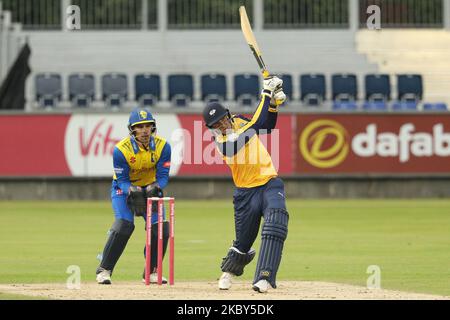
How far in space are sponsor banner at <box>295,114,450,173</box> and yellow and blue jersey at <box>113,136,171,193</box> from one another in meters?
16.6

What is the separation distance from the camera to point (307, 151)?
107 ft

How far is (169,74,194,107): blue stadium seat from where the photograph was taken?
3569 cm

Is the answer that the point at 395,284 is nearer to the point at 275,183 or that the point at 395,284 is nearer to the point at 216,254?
the point at 275,183

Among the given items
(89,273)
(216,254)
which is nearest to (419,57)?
(216,254)

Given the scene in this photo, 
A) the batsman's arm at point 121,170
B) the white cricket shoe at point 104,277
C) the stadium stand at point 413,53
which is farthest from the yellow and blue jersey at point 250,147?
the stadium stand at point 413,53

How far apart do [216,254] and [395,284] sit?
193 inches

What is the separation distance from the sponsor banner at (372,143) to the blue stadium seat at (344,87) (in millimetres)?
3220

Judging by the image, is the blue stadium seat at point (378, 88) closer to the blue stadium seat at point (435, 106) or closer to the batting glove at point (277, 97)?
the blue stadium seat at point (435, 106)

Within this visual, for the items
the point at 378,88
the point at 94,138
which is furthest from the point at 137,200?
the point at 378,88

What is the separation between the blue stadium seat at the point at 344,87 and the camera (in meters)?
35.9

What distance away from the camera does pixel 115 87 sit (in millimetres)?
35594

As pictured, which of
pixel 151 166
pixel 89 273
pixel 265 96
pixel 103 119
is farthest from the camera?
pixel 103 119

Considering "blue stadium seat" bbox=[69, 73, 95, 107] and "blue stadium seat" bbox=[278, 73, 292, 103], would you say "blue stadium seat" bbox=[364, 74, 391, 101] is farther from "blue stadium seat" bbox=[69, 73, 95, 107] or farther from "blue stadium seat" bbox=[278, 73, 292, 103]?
"blue stadium seat" bbox=[69, 73, 95, 107]

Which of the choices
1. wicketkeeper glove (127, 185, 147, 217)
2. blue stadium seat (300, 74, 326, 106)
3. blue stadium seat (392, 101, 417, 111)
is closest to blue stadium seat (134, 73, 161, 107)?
blue stadium seat (300, 74, 326, 106)
